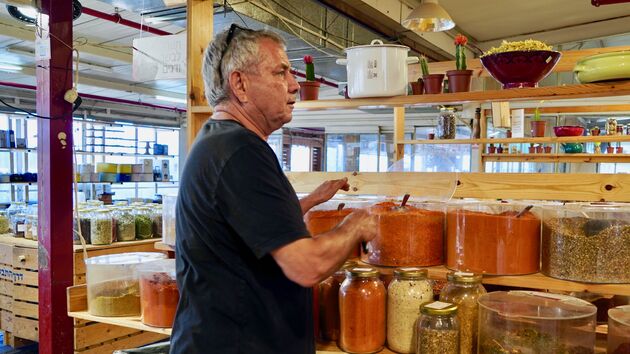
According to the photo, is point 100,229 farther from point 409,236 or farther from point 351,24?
point 351,24

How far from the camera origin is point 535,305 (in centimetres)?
143

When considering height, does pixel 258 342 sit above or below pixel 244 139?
below

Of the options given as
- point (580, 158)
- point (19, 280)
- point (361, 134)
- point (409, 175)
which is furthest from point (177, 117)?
point (409, 175)

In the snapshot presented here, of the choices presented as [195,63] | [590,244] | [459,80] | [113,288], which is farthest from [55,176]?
[590,244]

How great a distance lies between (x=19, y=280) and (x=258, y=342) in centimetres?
310

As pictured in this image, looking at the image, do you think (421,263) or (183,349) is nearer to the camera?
(183,349)

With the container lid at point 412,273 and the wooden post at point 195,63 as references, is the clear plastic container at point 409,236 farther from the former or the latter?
the wooden post at point 195,63

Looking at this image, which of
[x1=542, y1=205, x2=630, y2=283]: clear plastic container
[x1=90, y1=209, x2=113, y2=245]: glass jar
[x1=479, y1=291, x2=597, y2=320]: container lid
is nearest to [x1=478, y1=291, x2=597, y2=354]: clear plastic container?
[x1=479, y1=291, x2=597, y2=320]: container lid

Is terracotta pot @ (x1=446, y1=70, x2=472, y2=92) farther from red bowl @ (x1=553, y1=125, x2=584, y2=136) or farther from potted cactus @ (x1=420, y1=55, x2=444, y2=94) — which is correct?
red bowl @ (x1=553, y1=125, x2=584, y2=136)

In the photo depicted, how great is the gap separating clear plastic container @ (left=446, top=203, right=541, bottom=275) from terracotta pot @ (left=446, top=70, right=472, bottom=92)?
38cm

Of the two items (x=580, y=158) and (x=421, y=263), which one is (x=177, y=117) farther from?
(x=421, y=263)

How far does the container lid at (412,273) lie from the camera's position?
4.87 feet

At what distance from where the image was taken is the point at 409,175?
1804 millimetres

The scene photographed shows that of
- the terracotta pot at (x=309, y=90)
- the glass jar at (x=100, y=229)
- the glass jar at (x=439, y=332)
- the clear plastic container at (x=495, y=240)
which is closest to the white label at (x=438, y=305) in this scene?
the glass jar at (x=439, y=332)
